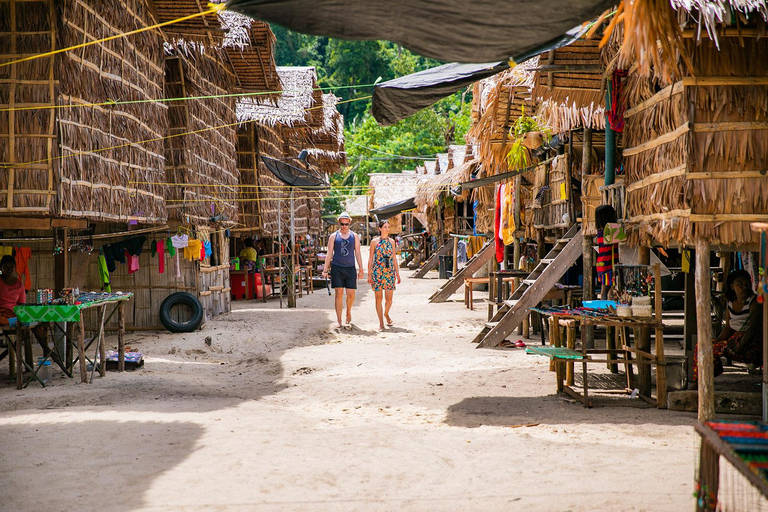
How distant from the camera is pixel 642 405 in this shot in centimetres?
672

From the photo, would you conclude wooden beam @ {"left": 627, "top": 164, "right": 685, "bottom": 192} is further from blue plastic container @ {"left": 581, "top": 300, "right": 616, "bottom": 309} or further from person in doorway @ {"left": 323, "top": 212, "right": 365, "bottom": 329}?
person in doorway @ {"left": 323, "top": 212, "right": 365, "bottom": 329}

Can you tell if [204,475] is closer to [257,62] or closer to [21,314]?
[21,314]

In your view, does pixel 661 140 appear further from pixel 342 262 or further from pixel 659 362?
pixel 342 262

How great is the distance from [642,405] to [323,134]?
17947 mm

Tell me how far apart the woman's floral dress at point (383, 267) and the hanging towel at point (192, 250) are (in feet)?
9.95

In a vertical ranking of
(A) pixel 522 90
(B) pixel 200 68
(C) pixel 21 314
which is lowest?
(C) pixel 21 314

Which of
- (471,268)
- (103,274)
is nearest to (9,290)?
(103,274)

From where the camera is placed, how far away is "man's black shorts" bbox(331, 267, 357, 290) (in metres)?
12.1

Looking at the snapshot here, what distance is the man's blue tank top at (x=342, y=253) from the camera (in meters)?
12.2

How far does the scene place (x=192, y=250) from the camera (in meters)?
12.4

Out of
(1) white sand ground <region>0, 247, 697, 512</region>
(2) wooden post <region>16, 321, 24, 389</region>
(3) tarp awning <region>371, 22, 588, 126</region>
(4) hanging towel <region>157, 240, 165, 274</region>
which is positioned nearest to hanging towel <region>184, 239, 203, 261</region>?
(4) hanging towel <region>157, 240, 165, 274</region>

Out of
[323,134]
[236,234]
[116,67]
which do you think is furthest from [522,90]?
[323,134]

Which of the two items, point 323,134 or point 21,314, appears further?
point 323,134

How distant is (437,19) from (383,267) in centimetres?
894
